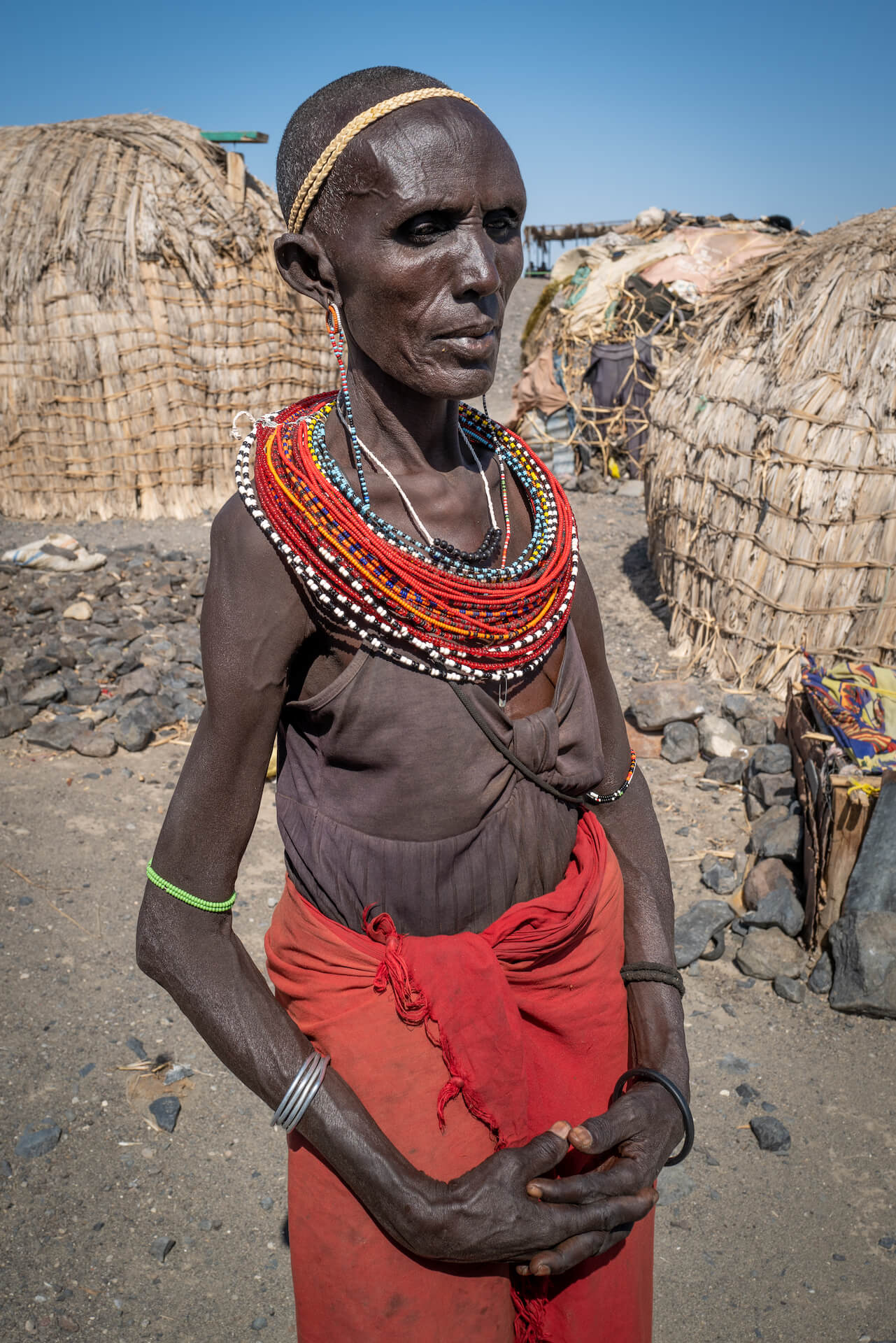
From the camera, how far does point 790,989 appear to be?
147 inches

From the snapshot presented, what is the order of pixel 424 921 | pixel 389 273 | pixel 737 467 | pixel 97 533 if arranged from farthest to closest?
pixel 97 533 → pixel 737 467 → pixel 424 921 → pixel 389 273

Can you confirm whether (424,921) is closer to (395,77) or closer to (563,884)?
(563,884)

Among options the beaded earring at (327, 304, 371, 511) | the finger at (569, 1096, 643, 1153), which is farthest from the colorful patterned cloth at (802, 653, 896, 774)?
the beaded earring at (327, 304, 371, 511)

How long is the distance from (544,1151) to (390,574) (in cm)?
81

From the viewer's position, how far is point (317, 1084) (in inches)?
53.1

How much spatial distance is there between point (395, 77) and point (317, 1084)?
138 cm

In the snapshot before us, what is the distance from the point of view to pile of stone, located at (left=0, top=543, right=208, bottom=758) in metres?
5.64

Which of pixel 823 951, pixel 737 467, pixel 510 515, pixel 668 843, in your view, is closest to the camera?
pixel 510 515

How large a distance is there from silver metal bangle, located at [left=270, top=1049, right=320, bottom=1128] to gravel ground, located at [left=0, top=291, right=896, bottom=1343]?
5.34ft

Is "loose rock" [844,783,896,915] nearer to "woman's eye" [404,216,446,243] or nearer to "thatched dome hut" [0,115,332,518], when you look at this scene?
"woman's eye" [404,216,446,243]

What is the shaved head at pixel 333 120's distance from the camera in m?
1.34

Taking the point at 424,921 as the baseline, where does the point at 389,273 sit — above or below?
above

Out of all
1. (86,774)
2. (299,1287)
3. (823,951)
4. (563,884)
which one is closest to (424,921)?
(563,884)

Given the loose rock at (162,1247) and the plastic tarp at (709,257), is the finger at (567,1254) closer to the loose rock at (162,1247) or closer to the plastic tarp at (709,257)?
the loose rock at (162,1247)
